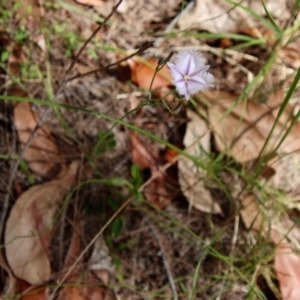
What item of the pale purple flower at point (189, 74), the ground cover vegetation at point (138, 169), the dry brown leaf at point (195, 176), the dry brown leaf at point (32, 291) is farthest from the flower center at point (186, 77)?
the dry brown leaf at point (32, 291)

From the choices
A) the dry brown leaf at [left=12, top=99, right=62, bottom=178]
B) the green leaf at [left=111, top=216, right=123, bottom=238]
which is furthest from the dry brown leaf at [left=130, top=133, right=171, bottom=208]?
the dry brown leaf at [left=12, top=99, right=62, bottom=178]

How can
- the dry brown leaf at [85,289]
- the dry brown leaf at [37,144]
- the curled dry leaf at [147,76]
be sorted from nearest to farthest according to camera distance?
the dry brown leaf at [85,289] < the dry brown leaf at [37,144] < the curled dry leaf at [147,76]

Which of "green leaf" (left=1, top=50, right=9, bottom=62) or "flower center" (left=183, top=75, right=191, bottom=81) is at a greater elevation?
"green leaf" (left=1, top=50, right=9, bottom=62)

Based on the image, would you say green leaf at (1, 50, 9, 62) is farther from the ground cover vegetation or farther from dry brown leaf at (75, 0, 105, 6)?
dry brown leaf at (75, 0, 105, 6)

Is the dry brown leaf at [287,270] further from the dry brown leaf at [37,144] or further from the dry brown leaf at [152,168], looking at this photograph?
the dry brown leaf at [37,144]

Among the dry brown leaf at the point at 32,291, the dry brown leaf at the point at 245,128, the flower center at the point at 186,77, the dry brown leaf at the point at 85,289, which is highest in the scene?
the dry brown leaf at the point at 245,128

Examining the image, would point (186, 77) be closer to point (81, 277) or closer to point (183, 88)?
point (183, 88)
